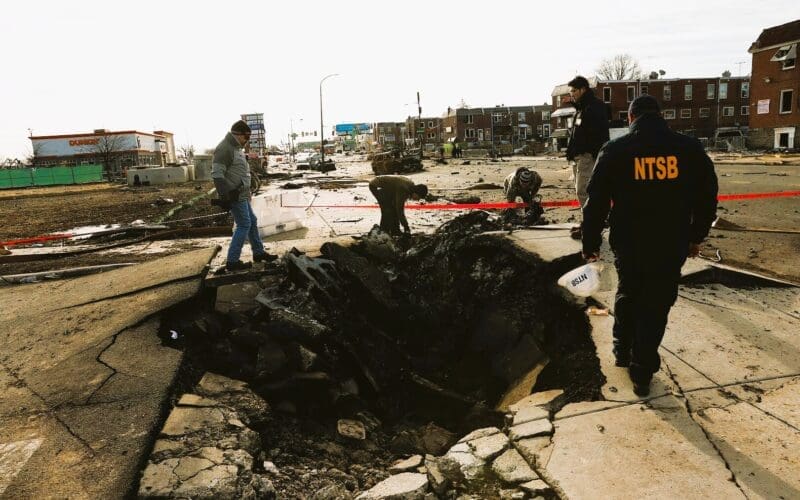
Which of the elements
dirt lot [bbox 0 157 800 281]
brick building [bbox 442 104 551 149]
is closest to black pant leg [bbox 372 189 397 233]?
dirt lot [bbox 0 157 800 281]

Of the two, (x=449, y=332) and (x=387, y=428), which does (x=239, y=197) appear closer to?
(x=449, y=332)

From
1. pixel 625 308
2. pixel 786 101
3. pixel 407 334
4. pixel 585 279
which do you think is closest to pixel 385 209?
pixel 407 334

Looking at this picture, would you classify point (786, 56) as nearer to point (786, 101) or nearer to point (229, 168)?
point (786, 101)

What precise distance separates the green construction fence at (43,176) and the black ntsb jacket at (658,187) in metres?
54.1

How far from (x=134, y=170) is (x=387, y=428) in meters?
37.9

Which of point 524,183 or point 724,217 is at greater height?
point 524,183

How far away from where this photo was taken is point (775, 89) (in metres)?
38.7

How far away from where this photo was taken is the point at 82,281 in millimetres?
5812

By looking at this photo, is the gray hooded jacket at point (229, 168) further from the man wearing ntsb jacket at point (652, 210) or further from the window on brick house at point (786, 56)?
the window on brick house at point (786, 56)

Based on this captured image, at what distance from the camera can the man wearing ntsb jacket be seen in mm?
2783

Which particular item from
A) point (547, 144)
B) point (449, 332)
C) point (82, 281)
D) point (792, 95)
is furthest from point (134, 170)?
point (792, 95)

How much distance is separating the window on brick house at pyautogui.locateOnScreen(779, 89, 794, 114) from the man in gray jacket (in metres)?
46.1

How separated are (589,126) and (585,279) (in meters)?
3.02

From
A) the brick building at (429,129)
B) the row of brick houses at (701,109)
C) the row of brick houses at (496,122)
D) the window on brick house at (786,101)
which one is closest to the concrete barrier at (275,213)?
the row of brick houses at (701,109)
